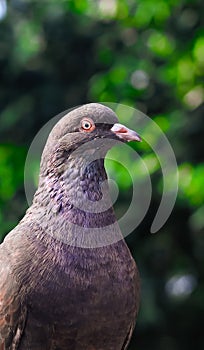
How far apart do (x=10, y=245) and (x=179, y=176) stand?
3051 mm

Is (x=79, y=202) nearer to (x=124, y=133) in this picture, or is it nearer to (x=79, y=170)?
(x=79, y=170)

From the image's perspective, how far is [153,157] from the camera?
21.5ft

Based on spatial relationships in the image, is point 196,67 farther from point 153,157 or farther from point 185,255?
point 185,255

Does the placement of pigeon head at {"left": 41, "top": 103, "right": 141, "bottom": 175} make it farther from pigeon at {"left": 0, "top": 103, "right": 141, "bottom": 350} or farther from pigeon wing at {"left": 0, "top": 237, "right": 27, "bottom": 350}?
pigeon wing at {"left": 0, "top": 237, "right": 27, "bottom": 350}

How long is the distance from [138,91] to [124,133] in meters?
3.83

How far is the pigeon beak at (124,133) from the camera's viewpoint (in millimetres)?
3516

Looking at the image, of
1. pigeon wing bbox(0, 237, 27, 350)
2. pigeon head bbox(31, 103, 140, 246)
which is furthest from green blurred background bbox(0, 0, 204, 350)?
pigeon wing bbox(0, 237, 27, 350)

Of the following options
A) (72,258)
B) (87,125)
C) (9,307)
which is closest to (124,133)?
(87,125)

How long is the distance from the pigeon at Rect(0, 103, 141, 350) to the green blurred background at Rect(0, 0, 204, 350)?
3002 mm

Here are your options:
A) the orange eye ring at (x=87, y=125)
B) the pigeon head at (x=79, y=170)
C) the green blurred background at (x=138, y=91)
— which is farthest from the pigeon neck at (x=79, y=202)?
the green blurred background at (x=138, y=91)

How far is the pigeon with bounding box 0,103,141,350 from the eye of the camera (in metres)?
3.46

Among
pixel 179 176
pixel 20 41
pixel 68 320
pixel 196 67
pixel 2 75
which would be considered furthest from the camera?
pixel 2 75

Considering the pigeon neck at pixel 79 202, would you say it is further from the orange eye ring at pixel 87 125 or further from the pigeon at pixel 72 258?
the orange eye ring at pixel 87 125

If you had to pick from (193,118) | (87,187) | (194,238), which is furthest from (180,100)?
(87,187)
